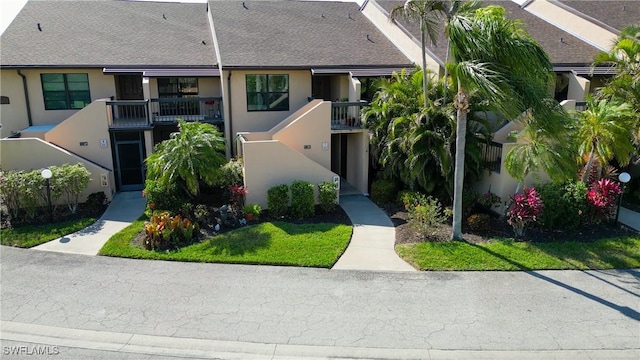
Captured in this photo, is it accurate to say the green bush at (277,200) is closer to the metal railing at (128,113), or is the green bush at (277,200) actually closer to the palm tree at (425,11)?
the metal railing at (128,113)

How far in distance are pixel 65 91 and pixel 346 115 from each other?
11.6 meters

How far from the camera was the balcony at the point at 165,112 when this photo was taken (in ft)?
56.5

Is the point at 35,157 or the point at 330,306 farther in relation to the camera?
the point at 35,157

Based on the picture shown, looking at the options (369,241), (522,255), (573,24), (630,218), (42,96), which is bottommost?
(522,255)

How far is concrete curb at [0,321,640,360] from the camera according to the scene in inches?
308

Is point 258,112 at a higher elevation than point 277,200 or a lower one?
higher

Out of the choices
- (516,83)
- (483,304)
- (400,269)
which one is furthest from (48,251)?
(516,83)

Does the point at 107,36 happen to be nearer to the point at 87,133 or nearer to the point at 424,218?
the point at 87,133

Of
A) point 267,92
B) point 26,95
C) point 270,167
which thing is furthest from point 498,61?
point 26,95

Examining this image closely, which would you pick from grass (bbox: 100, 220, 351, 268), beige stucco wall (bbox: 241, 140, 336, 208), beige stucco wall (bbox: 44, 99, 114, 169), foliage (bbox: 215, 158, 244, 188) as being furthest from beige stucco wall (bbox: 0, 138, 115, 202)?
beige stucco wall (bbox: 241, 140, 336, 208)

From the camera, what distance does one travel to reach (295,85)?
18.6m

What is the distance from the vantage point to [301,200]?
47.8ft

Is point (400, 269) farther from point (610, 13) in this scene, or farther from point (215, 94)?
point (610, 13)

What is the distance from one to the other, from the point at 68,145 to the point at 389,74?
12879 mm
